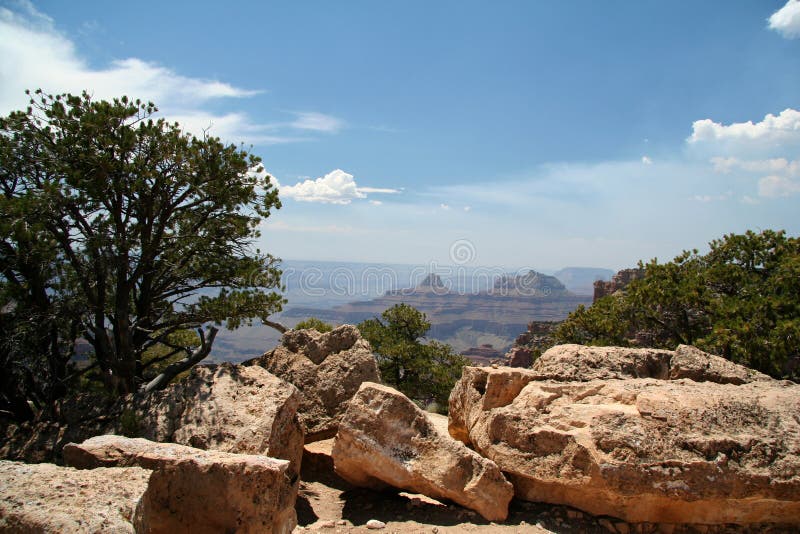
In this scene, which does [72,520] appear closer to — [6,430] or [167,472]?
[167,472]

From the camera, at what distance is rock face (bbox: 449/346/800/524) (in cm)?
735

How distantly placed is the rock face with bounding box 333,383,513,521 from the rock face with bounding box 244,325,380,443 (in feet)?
7.61

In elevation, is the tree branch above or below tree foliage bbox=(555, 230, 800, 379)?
below

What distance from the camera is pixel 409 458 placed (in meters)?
8.80

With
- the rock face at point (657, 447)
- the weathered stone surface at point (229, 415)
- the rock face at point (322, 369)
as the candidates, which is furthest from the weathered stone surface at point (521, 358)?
the weathered stone surface at point (229, 415)

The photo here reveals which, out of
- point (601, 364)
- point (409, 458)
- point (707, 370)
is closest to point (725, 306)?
point (707, 370)

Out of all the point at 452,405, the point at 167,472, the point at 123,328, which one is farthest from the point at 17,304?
the point at 452,405

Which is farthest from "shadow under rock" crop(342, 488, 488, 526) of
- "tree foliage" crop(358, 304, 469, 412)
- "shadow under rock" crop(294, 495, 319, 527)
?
Answer: "tree foliage" crop(358, 304, 469, 412)

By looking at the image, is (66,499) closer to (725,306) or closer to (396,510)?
(396,510)

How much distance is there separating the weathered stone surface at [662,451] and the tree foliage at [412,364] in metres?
19.0

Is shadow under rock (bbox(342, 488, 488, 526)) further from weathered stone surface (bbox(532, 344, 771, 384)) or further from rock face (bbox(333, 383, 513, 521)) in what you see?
weathered stone surface (bbox(532, 344, 771, 384))

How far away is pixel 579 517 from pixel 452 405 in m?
4.43

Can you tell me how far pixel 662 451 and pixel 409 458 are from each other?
4.33m

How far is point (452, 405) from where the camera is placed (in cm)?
1203
